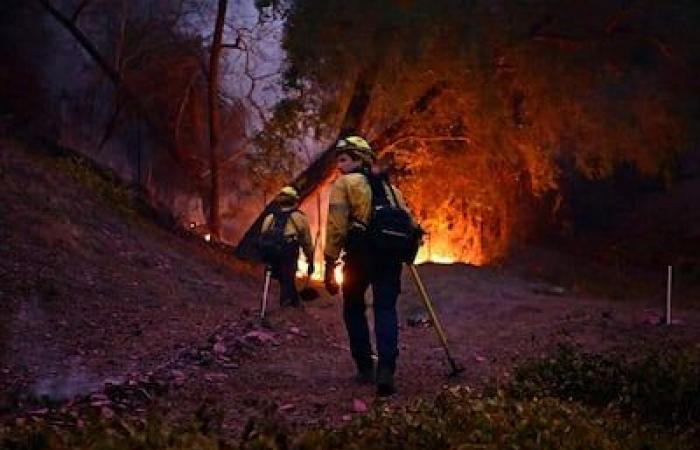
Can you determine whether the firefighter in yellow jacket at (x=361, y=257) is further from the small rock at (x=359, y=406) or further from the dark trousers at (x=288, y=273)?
the dark trousers at (x=288, y=273)

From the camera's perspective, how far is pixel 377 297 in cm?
692

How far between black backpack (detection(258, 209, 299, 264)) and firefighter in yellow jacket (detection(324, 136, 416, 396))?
4136 mm

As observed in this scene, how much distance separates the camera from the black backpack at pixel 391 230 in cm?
679

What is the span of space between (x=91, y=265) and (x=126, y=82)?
9.14 m

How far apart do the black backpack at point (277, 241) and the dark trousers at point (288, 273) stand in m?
0.06

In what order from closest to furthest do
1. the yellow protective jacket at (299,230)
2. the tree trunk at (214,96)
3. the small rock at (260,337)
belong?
the small rock at (260,337) → the yellow protective jacket at (299,230) → the tree trunk at (214,96)

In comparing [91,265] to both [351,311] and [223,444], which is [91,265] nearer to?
[351,311]

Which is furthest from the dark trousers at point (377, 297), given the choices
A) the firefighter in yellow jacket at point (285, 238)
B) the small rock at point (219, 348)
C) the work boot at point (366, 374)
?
the firefighter in yellow jacket at point (285, 238)

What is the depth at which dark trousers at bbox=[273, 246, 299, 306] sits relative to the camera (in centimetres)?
1130

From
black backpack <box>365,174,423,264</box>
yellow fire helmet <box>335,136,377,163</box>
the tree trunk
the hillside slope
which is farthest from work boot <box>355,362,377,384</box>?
the tree trunk

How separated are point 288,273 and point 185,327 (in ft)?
5.79

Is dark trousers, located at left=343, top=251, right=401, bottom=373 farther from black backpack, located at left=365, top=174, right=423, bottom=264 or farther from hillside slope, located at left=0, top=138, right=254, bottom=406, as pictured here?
hillside slope, located at left=0, top=138, right=254, bottom=406

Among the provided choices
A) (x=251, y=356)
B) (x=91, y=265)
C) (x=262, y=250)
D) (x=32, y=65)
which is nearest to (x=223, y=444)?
(x=251, y=356)

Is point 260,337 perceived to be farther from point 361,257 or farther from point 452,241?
point 452,241
